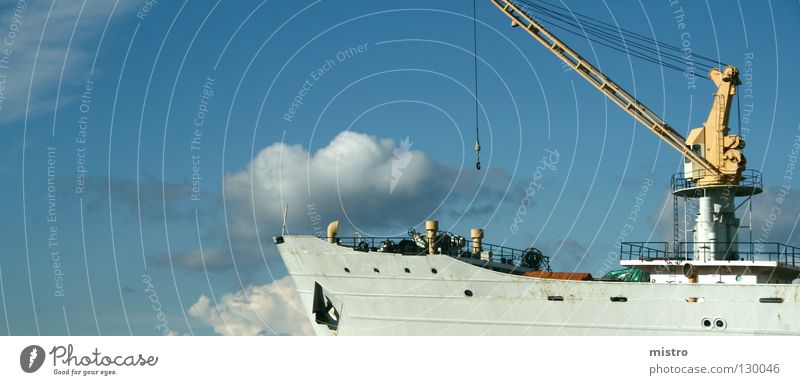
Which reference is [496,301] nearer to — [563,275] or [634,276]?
[563,275]

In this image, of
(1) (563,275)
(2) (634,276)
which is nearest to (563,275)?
(1) (563,275)

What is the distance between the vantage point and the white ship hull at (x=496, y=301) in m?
41.4

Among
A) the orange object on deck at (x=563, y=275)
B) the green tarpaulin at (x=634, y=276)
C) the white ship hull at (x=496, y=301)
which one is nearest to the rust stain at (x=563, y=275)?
the orange object on deck at (x=563, y=275)

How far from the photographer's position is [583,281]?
43562 millimetres

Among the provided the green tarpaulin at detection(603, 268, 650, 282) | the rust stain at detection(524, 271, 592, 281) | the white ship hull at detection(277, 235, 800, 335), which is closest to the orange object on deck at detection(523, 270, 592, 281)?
the rust stain at detection(524, 271, 592, 281)

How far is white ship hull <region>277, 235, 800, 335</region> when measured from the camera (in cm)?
4138

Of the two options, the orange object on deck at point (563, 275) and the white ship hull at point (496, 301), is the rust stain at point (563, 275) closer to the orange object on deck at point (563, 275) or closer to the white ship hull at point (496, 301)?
the orange object on deck at point (563, 275)

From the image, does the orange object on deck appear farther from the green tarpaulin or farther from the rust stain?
the green tarpaulin

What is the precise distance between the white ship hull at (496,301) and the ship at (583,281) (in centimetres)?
4

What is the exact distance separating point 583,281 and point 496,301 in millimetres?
3652

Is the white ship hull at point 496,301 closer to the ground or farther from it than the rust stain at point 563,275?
closer to the ground

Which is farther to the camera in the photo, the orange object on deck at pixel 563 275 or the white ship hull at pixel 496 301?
the orange object on deck at pixel 563 275
